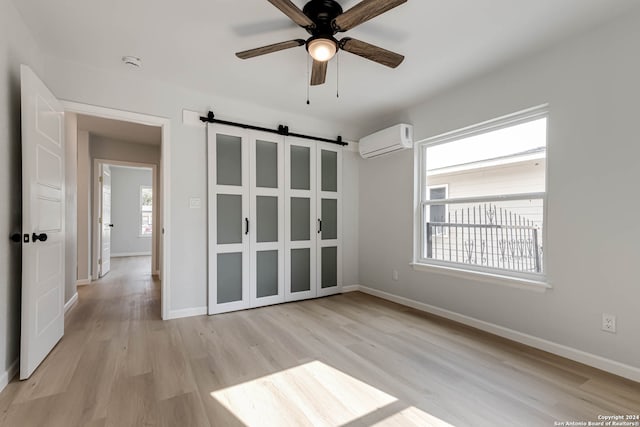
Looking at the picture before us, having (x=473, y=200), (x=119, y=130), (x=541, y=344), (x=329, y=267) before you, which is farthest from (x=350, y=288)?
(x=119, y=130)

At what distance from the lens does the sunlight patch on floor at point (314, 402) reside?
163 centimetres

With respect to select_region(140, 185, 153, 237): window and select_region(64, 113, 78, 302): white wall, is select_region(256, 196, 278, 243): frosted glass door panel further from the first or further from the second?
select_region(140, 185, 153, 237): window

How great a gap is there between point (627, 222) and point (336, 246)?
10.2 feet

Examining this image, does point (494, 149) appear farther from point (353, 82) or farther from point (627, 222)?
point (353, 82)

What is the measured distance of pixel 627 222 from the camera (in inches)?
82.0

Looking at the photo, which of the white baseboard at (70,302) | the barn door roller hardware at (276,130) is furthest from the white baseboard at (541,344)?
the white baseboard at (70,302)

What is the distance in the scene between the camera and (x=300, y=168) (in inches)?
163

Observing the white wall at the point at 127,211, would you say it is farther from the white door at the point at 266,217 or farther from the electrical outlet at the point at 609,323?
the electrical outlet at the point at 609,323

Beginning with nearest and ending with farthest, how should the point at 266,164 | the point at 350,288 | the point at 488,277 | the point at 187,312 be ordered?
the point at 488,277, the point at 187,312, the point at 266,164, the point at 350,288

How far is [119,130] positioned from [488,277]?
565cm

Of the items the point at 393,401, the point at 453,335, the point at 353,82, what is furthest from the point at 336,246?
the point at 393,401

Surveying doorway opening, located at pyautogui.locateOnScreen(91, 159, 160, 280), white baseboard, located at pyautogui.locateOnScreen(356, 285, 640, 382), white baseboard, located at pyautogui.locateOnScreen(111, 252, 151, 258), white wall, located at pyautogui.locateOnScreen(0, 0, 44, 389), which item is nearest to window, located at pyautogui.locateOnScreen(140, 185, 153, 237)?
doorway opening, located at pyautogui.locateOnScreen(91, 159, 160, 280)

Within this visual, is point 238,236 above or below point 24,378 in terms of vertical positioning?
above

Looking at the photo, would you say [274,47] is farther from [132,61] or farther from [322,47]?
[132,61]
